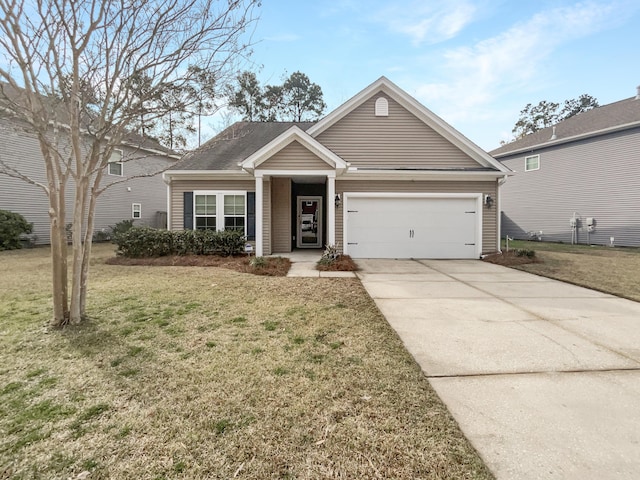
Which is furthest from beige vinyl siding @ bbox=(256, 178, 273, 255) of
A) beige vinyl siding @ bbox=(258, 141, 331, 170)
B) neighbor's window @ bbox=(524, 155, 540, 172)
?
neighbor's window @ bbox=(524, 155, 540, 172)

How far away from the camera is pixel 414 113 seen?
11.8 metres

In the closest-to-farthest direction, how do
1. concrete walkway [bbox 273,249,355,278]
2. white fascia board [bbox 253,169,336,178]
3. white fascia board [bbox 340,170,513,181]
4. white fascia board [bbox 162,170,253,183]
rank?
concrete walkway [bbox 273,249,355,278]
white fascia board [bbox 253,169,336,178]
white fascia board [bbox 340,170,513,181]
white fascia board [bbox 162,170,253,183]

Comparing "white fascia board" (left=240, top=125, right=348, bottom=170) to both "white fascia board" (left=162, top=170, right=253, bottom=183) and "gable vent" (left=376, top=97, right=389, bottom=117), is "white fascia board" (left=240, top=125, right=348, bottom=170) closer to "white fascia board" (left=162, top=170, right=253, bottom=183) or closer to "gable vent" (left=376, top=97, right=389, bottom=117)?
"white fascia board" (left=162, top=170, right=253, bottom=183)

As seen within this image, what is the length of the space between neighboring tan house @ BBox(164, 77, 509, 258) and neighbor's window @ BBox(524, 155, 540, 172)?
10.4m

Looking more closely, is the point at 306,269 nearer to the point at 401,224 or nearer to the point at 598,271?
the point at 401,224

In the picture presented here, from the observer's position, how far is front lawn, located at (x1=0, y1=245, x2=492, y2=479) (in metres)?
2.00

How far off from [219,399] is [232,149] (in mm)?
11860

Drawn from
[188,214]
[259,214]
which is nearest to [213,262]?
[259,214]

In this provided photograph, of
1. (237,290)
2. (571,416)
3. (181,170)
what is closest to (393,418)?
(571,416)

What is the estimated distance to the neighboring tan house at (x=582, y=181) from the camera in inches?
609

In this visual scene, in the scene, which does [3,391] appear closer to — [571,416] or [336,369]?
[336,369]

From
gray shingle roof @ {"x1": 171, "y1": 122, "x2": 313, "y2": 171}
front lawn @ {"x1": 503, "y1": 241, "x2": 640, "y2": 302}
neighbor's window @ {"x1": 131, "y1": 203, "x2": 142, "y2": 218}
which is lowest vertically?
front lawn @ {"x1": 503, "y1": 241, "x2": 640, "y2": 302}

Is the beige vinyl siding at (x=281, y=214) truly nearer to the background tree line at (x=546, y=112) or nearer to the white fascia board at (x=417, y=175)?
the white fascia board at (x=417, y=175)

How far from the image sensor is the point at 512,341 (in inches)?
156
